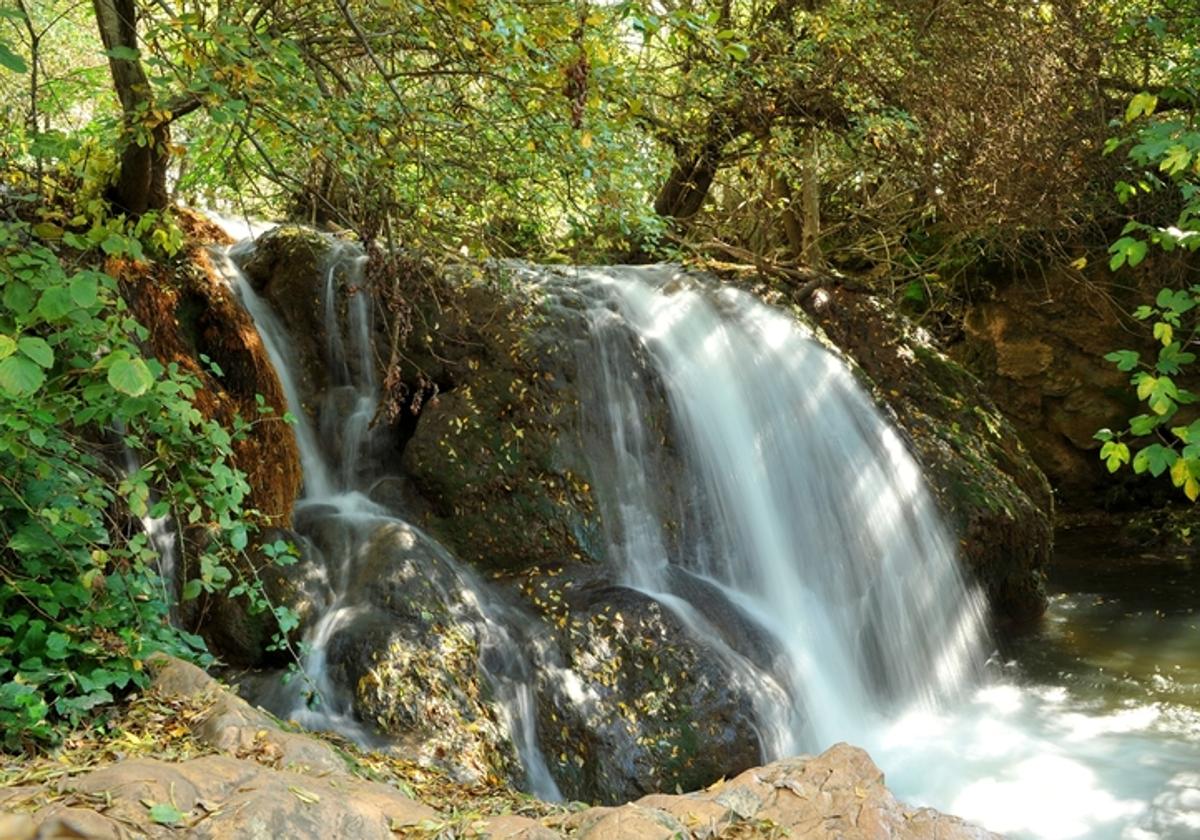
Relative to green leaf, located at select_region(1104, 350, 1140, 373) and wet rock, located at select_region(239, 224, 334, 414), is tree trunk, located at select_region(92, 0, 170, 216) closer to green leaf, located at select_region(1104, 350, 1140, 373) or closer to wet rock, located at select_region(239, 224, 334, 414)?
wet rock, located at select_region(239, 224, 334, 414)

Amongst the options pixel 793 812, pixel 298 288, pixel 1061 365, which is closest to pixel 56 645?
pixel 793 812

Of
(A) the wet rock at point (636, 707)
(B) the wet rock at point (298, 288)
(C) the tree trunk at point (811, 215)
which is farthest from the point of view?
(C) the tree trunk at point (811, 215)

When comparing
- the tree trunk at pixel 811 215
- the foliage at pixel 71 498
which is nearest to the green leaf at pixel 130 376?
the foliage at pixel 71 498

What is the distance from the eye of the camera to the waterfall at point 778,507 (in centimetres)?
664

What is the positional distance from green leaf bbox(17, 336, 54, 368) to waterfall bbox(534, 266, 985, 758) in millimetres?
4338

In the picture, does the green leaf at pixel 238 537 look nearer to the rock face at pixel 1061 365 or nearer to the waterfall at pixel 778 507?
the waterfall at pixel 778 507

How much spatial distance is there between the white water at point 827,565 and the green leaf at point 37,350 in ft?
14.0

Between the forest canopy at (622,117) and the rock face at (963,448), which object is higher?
the forest canopy at (622,117)

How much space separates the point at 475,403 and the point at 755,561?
2.41 meters

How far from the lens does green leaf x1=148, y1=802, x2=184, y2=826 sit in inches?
83.8

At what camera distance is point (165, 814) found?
2.14m

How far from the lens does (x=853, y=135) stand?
29.5 ft

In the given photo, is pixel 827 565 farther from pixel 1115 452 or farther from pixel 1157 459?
pixel 1157 459

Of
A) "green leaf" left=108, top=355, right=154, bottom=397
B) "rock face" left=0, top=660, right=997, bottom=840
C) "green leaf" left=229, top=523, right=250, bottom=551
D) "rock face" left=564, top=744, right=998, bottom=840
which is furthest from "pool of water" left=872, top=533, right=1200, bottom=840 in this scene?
"green leaf" left=108, top=355, right=154, bottom=397
